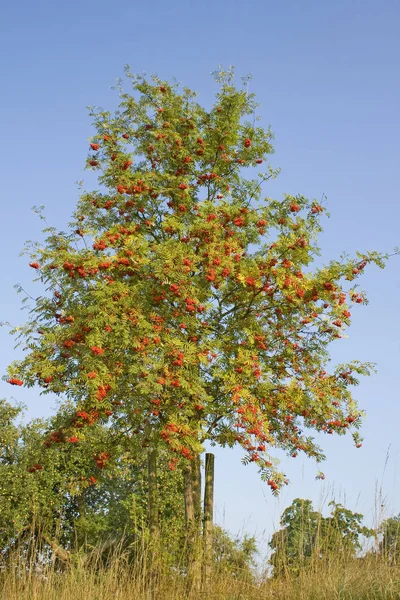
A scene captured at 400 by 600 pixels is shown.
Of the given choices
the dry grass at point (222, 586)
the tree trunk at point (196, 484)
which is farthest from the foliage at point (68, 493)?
the dry grass at point (222, 586)

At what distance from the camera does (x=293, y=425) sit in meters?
13.7

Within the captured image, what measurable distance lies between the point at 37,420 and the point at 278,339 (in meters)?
17.7

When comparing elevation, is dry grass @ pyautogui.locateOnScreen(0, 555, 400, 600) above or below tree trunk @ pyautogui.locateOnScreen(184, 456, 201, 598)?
below

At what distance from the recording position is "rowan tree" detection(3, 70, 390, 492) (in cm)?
1142

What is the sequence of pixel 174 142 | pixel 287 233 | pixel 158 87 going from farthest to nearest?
1. pixel 158 87
2. pixel 174 142
3. pixel 287 233

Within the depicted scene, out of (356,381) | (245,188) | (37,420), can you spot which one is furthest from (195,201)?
(37,420)

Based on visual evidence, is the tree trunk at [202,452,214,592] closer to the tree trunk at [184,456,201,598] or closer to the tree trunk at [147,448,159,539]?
the tree trunk at [184,456,201,598]

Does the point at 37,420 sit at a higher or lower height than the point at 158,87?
lower

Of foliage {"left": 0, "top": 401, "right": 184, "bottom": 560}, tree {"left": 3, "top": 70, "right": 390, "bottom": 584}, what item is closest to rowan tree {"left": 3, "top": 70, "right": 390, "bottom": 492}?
tree {"left": 3, "top": 70, "right": 390, "bottom": 584}

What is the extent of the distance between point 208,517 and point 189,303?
4674 mm

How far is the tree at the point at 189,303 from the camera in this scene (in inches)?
450

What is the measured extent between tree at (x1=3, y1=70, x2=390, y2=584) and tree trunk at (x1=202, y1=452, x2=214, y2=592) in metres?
0.37

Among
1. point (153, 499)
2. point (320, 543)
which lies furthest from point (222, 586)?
point (153, 499)

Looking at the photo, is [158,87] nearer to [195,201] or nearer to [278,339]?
[195,201]
